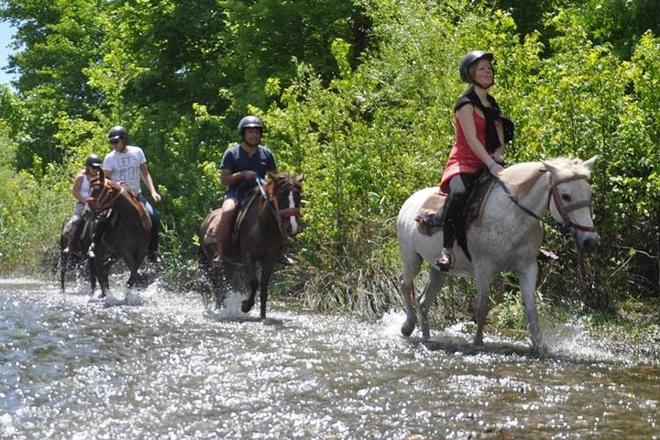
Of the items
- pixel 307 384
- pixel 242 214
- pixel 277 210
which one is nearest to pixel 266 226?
pixel 277 210

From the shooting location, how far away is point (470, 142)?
10.6 m

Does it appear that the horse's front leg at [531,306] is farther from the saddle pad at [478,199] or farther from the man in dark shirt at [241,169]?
the man in dark shirt at [241,169]

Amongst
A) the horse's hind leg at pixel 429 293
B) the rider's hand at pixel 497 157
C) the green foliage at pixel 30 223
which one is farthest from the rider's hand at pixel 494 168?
the green foliage at pixel 30 223

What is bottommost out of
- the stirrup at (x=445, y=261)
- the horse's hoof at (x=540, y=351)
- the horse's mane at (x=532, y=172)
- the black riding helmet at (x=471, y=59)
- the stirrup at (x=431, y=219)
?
the horse's hoof at (x=540, y=351)

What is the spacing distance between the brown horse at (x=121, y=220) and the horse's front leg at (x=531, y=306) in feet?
25.8

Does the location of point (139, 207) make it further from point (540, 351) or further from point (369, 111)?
point (540, 351)

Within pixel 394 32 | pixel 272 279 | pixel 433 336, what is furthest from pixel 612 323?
pixel 272 279

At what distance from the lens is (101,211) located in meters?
17.0

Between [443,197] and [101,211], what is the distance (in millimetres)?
7286

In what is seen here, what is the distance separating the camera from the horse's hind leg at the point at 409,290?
12.2 metres

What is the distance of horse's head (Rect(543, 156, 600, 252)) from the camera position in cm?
995

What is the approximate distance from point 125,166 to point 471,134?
8346mm

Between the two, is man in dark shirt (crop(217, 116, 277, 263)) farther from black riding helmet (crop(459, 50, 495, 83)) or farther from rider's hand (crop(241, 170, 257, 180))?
black riding helmet (crop(459, 50, 495, 83))

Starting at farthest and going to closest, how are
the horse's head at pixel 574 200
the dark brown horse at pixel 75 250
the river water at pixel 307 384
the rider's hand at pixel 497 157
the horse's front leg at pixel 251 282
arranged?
the dark brown horse at pixel 75 250, the horse's front leg at pixel 251 282, the rider's hand at pixel 497 157, the horse's head at pixel 574 200, the river water at pixel 307 384
